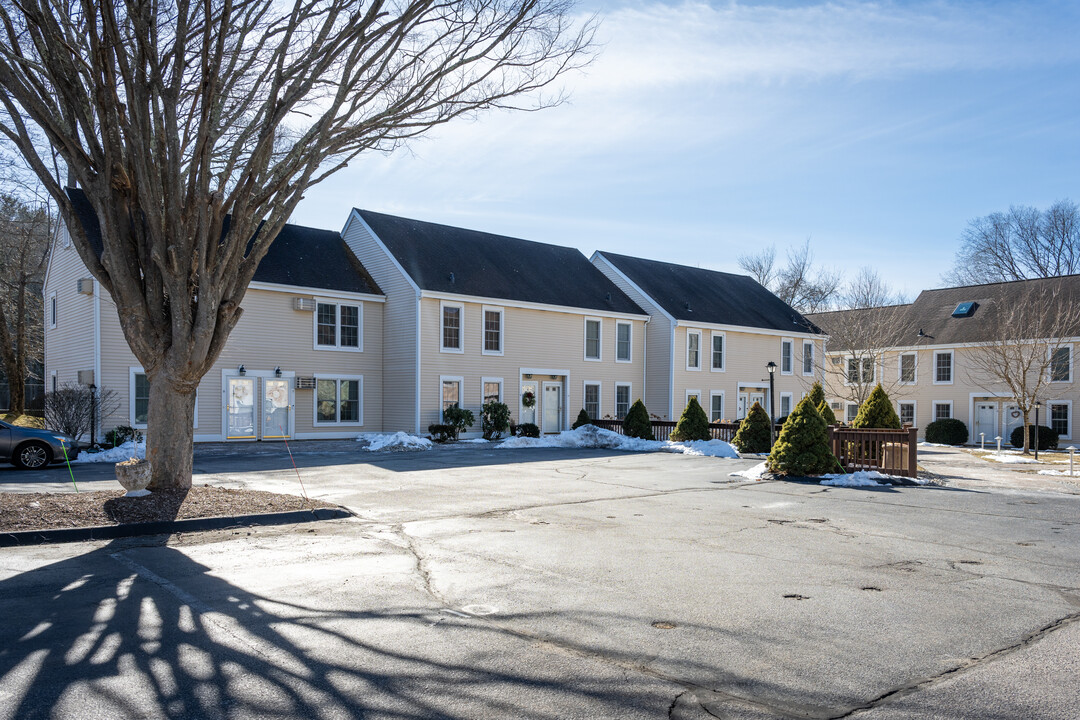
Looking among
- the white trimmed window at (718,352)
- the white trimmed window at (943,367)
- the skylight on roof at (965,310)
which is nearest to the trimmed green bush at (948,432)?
the white trimmed window at (943,367)

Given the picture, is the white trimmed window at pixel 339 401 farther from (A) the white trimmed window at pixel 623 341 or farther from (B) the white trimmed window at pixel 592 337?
(A) the white trimmed window at pixel 623 341

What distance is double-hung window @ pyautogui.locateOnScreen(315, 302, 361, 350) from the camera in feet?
90.9

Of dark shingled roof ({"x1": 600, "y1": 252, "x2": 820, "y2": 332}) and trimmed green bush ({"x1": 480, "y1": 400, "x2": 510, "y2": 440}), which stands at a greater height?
dark shingled roof ({"x1": 600, "y1": 252, "x2": 820, "y2": 332})

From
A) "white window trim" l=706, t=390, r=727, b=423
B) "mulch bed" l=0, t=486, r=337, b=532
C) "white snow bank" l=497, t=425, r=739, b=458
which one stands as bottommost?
"white snow bank" l=497, t=425, r=739, b=458

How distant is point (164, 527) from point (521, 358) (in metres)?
21.8

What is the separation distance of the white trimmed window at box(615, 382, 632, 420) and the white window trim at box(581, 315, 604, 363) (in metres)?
1.62

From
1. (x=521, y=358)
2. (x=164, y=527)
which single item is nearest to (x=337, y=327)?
(x=521, y=358)

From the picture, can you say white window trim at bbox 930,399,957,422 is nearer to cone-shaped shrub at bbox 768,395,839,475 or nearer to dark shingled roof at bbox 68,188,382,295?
cone-shaped shrub at bbox 768,395,839,475

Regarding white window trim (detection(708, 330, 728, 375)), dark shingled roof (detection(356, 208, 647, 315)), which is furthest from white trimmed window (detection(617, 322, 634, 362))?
white window trim (detection(708, 330, 728, 375))

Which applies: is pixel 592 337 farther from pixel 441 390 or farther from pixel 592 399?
pixel 441 390

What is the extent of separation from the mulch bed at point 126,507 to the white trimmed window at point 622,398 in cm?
2346

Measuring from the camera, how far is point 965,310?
131 feet

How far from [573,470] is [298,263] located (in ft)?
49.6

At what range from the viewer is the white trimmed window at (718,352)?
36.7m
